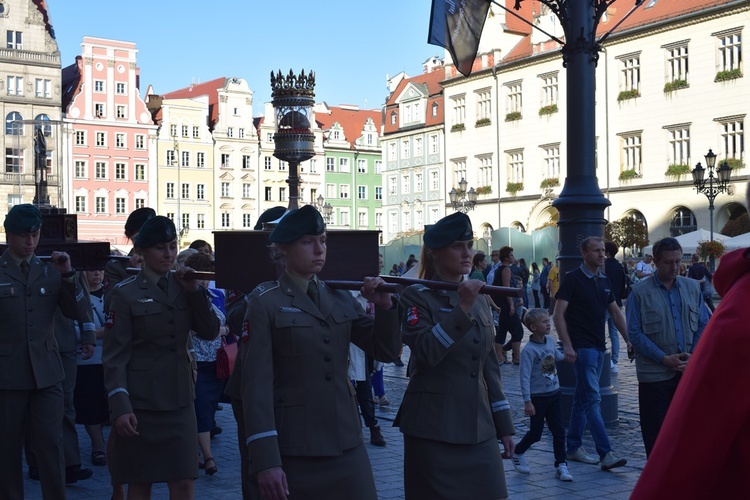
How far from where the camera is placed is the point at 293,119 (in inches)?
541

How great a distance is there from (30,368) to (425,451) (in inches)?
123

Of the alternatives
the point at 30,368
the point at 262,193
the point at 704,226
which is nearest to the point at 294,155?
the point at 30,368

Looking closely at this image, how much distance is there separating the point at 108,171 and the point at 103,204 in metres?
2.48

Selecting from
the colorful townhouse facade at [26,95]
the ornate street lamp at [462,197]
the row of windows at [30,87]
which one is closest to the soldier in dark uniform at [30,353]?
the ornate street lamp at [462,197]

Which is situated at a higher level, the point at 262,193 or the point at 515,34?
the point at 515,34

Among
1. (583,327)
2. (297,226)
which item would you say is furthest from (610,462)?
(297,226)

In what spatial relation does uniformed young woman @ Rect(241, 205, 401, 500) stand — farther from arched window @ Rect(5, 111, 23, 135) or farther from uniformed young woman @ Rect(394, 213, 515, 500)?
arched window @ Rect(5, 111, 23, 135)

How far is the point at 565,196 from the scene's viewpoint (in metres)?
10.7

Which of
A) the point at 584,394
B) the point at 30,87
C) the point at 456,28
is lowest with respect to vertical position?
the point at 584,394

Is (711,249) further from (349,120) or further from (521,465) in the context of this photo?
(349,120)

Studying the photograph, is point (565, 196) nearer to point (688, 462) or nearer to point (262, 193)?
point (688, 462)

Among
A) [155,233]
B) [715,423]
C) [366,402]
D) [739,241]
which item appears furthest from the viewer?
[739,241]

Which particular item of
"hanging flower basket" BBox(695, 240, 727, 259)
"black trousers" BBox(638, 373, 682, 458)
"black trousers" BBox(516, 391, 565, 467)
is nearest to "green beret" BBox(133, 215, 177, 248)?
"black trousers" BBox(516, 391, 565, 467)

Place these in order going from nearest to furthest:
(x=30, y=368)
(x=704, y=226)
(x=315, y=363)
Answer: (x=315, y=363) → (x=30, y=368) → (x=704, y=226)
